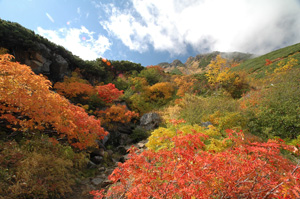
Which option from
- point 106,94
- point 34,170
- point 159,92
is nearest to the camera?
point 34,170

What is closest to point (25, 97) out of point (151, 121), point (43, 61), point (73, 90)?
point (73, 90)

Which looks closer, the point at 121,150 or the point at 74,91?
the point at 121,150

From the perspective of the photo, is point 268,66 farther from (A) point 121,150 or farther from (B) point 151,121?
(A) point 121,150

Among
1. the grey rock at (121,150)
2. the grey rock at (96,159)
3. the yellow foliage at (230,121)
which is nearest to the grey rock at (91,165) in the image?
the grey rock at (96,159)

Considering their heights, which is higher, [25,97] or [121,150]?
[25,97]

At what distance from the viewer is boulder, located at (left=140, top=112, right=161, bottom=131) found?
11727mm

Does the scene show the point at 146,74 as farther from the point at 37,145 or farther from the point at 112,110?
the point at 37,145

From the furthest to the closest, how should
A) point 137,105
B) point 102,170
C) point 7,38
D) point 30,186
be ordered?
point 137,105, point 7,38, point 102,170, point 30,186

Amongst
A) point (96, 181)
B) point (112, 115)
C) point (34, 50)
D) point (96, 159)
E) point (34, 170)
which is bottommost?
point (96, 181)

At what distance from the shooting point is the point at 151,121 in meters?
Answer: 11.9

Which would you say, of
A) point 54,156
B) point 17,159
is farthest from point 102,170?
point 17,159

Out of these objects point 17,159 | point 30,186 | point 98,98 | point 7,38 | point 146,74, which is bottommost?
point 30,186

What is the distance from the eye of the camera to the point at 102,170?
6895 millimetres

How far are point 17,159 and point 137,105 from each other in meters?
10.1
